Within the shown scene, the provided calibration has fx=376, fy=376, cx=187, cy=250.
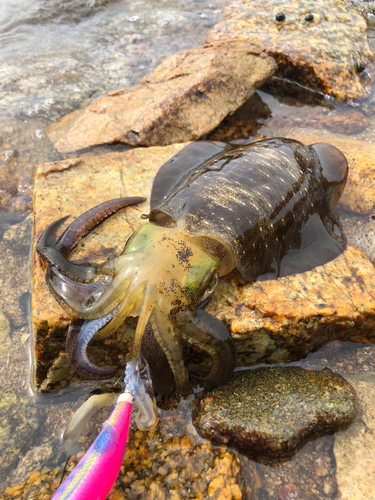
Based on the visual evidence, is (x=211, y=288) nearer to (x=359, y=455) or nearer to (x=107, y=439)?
(x=107, y=439)

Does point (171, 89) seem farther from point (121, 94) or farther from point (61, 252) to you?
point (61, 252)

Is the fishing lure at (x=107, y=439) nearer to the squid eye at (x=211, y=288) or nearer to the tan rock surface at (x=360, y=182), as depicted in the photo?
the squid eye at (x=211, y=288)

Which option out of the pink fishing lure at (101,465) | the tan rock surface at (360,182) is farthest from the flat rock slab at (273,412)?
Answer: the tan rock surface at (360,182)

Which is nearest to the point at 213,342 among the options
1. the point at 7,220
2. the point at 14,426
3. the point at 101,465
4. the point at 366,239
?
the point at 101,465

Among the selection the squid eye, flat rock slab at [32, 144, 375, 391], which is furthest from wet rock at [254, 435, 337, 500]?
the squid eye

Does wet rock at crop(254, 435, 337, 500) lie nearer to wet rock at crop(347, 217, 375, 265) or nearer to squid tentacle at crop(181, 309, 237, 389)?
squid tentacle at crop(181, 309, 237, 389)

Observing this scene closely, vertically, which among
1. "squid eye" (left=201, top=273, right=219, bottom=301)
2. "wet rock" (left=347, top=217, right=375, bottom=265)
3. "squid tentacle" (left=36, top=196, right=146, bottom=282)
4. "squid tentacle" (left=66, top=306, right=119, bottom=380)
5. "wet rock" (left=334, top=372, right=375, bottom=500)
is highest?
"squid tentacle" (left=36, top=196, right=146, bottom=282)
